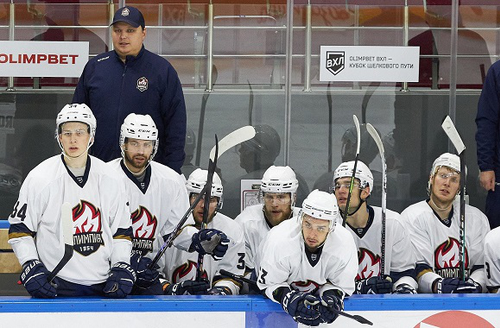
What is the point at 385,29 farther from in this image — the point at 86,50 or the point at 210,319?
the point at 210,319

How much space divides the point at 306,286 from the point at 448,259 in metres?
1.05

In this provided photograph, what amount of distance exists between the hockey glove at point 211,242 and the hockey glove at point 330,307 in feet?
1.88

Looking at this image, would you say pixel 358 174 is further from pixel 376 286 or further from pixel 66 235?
pixel 66 235

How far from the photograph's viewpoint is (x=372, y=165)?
5.01 m

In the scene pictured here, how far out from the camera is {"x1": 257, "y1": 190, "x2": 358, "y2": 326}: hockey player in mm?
3146

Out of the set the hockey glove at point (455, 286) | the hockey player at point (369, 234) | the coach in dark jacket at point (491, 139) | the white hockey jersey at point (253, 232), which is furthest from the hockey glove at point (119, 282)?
the coach in dark jacket at point (491, 139)

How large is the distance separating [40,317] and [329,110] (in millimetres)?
2514

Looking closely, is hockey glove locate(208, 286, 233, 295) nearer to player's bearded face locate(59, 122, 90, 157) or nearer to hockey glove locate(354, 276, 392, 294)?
hockey glove locate(354, 276, 392, 294)

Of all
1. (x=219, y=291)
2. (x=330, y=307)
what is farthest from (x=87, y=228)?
(x=330, y=307)

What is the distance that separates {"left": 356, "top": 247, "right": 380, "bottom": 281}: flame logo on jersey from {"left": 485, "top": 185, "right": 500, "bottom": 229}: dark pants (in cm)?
67

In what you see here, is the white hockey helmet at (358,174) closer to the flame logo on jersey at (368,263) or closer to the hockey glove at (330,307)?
the flame logo on jersey at (368,263)

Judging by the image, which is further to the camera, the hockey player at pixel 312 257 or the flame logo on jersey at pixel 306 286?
the flame logo on jersey at pixel 306 286

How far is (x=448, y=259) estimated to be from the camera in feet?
13.3

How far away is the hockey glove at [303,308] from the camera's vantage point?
9.82 ft
